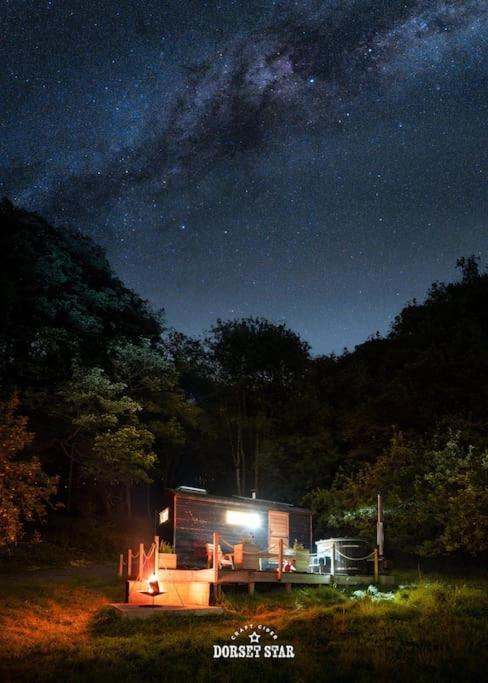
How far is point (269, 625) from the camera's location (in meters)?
12.8

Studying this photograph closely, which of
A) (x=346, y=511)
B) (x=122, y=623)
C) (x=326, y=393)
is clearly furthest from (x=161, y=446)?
(x=122, y=623)

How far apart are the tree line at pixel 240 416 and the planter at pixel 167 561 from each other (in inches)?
135

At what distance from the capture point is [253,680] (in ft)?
30.0

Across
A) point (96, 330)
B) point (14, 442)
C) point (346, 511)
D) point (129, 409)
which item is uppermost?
point (96, 330)

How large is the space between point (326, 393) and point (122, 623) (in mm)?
23974

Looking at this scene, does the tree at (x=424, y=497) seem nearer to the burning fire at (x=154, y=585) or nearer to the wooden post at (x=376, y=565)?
the wooden post at (x=376, y=565)

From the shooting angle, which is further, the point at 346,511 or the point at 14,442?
the point at 346,511

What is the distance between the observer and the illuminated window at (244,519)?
21078 mm

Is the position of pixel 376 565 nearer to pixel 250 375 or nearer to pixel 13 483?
pixel 13 483

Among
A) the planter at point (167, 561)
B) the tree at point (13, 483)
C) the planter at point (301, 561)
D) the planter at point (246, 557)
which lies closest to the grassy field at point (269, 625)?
the planter at point (246, 557)

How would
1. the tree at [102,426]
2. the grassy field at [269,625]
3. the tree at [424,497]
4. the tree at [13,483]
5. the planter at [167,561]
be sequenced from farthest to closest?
1. the tree at [102,426]
2. the tree at [424,497]
3. the planter at [167,561]
4. the tree at [13,483]
5. the grassy field at [269,625]

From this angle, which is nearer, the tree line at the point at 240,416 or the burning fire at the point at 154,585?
the burning fire at the point at 154,585

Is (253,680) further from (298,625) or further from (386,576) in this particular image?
(386,576)

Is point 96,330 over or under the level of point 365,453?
over
